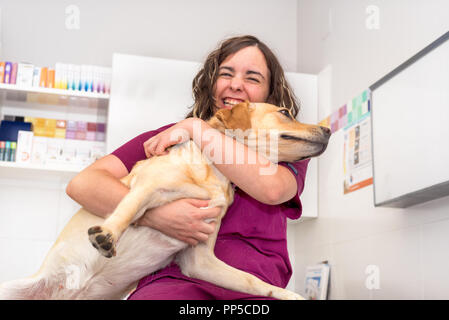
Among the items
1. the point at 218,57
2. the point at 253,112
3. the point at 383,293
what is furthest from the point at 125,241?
the point at 383,293

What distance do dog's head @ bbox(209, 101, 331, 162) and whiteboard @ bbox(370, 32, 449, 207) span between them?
1.85 feet

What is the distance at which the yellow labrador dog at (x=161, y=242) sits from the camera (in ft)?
3.38

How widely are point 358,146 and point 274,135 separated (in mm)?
1234

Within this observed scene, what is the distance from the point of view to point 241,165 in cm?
103

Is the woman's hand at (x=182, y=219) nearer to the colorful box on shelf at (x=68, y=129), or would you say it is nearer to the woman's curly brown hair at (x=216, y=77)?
the woman's curly brown hair at (x=216, y=77)

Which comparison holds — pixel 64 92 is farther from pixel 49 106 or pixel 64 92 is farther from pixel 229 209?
pixel 229 209

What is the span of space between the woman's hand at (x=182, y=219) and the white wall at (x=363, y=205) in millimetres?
978

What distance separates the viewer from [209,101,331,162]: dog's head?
3.67 feet

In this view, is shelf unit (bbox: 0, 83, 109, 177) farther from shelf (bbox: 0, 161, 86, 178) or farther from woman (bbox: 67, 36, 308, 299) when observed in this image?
woman (bbox: 67, 36, 308, 299)

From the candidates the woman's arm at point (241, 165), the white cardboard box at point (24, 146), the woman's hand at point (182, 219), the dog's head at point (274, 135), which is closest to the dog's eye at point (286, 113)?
the dog's head at point (274, 135)

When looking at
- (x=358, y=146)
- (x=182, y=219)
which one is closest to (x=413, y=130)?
(x=358, y=146)

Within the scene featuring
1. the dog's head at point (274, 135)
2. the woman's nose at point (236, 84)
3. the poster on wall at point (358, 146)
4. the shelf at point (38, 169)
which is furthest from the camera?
the shelf at point (38, 169)
